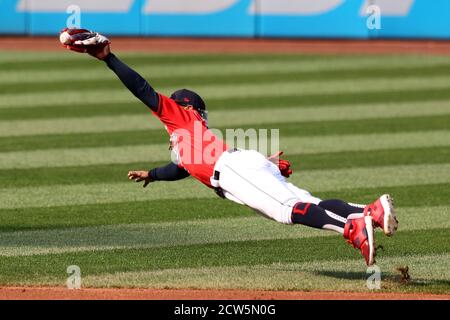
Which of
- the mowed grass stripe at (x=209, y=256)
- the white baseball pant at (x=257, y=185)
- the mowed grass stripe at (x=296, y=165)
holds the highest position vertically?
the white baseball pant at (x=257, y=185)

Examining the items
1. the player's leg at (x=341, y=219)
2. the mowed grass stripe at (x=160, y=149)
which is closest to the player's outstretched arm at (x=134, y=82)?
the player's leg at (x=341, y=219)

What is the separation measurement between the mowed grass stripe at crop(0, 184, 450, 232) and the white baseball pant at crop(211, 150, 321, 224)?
2179 millimetres

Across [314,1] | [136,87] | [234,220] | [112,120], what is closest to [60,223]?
[234,220]

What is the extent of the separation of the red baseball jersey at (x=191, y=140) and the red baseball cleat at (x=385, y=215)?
111 cm

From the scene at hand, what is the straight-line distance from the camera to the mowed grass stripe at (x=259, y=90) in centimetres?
1642

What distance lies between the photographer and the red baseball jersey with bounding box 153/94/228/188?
24.5ft

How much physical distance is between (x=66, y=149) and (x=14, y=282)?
568cm

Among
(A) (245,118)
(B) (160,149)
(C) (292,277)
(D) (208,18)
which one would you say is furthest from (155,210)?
(D) (208,18)

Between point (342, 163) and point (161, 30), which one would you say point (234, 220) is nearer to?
point (342, 163)

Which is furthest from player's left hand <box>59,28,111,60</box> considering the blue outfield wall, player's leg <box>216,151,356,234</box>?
the blue outfield wall

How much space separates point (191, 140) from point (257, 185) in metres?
0.59

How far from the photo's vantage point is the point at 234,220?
9547mm

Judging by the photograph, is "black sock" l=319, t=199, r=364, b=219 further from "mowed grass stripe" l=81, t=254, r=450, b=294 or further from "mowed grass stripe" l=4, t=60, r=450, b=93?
"mowed grass stripe" l=4, t=60, r=450, b=93

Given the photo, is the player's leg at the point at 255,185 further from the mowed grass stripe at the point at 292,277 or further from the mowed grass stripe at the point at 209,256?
the mowed grass stripe at the point at 209,256
